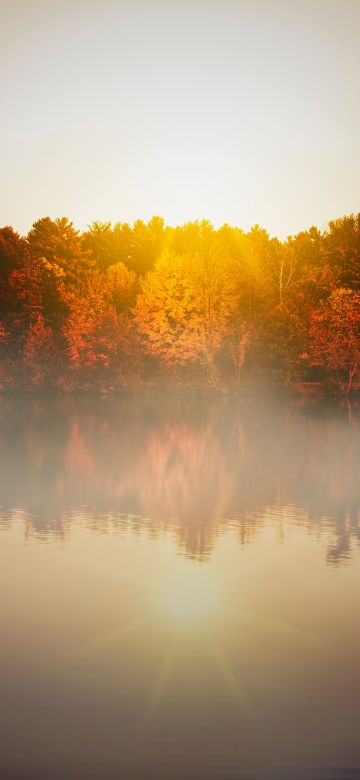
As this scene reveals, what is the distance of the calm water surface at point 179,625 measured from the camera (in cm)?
632

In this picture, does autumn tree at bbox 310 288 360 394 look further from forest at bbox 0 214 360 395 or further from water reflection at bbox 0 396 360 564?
water reflection at bbox 0 396 360 564

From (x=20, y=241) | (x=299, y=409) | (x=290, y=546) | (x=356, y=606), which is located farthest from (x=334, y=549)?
(x=20, y=241)

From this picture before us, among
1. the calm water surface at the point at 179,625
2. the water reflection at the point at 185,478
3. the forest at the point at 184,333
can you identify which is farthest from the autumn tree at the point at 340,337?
the calm water surface at the point at 179,625

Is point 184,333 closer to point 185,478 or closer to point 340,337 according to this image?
point 340,337

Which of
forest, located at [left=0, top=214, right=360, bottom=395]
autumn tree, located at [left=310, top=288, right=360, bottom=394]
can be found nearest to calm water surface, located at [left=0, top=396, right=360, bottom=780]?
autumn tree, located at [left=310, top=288, right=360, bottom=394]

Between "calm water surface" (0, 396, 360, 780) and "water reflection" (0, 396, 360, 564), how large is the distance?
0.08 meters

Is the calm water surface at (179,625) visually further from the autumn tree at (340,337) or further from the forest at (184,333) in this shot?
the forest at (184,333)

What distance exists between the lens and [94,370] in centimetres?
6581

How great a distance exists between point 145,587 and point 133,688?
10.9 feet

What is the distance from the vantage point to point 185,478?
20953 millimetres

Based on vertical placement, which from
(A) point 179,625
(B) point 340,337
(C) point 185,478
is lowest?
(C) point 185,478

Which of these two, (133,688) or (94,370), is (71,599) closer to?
(133,688)

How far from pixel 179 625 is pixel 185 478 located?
38.6 feet

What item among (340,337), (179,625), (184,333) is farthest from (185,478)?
(184,333)
